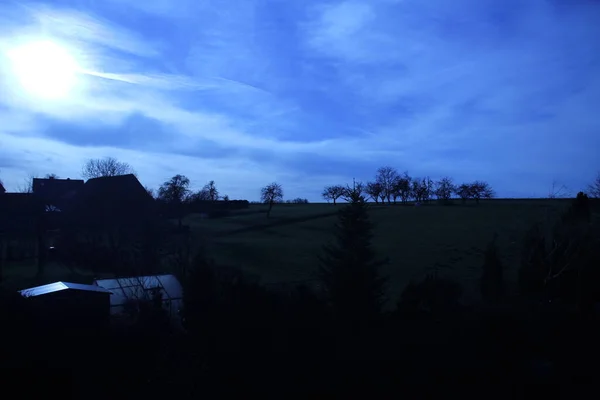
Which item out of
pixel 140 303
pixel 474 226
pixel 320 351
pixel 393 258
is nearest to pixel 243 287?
pixel 140 303

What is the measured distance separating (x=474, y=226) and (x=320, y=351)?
136 feet

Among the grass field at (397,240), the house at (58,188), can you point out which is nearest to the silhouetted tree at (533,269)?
the grass field at (397,240)

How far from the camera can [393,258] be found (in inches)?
1239

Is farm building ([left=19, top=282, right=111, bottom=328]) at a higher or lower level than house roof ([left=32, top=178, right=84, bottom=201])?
lower

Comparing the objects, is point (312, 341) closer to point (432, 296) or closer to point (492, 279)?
point (432, 296)

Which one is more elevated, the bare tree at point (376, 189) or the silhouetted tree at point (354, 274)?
the bare tree at point (376, 189)

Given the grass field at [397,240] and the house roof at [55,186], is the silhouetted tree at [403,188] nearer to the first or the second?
the grass field at [397,240]

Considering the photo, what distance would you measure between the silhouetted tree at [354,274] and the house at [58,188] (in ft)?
83.9

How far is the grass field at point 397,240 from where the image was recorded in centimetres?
2677

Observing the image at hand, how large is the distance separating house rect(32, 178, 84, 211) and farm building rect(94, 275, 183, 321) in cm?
2418

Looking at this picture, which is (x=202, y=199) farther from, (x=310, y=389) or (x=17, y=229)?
(x=310, y=389)

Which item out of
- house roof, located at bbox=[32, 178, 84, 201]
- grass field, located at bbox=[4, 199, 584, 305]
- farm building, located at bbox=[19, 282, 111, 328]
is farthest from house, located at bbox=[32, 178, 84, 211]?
farm building, located at bbox=[19, 282, 111, 328]

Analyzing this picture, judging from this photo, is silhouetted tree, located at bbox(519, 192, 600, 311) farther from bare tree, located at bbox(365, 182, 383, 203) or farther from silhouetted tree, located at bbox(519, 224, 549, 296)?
bare tree, located at bbox(365, 182, 383, 203)

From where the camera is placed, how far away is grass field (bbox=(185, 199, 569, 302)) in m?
26.8
